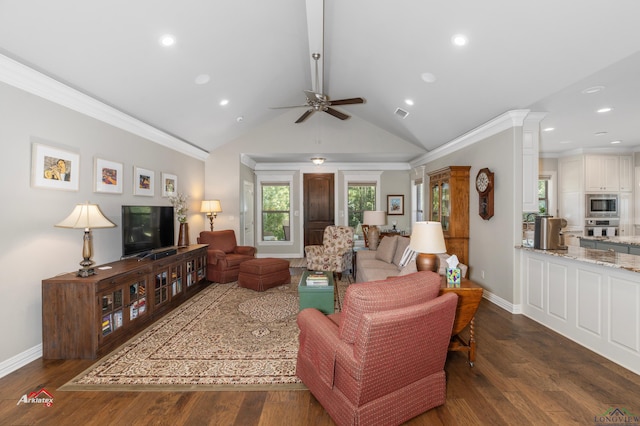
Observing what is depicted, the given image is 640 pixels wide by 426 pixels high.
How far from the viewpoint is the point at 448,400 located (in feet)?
7.02

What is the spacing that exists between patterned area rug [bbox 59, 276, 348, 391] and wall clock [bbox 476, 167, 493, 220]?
2.48 m

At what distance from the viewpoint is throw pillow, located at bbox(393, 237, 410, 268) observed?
4660 millimetres

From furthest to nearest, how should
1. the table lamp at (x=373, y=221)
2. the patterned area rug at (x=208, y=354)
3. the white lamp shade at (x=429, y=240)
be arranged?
1. the table lamp at (x=373, y=221)
2. the white lamp shade at (x=429, y=240)
3. the patterned area rug at (x=208, y=354)

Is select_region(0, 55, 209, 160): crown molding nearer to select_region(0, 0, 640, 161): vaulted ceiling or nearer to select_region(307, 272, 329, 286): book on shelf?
select_region(0, 0, 640, 161): vaulted ceiling

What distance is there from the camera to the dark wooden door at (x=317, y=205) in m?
8.29

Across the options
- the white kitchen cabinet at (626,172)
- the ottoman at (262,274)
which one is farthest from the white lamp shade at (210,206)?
the white kitchen cabinet at (626,172)

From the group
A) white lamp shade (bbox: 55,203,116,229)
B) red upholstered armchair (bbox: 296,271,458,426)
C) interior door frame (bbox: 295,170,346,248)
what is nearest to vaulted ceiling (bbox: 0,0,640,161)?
white lamp shade (bbox: 55,203,116,229)

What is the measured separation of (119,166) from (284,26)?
271 centimetres

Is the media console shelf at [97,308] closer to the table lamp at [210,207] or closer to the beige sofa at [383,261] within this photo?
the table lamp at [210,207]

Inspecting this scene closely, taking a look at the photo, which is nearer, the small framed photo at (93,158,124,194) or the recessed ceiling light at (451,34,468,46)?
the recessed ceiling light at (451,34,468,46)

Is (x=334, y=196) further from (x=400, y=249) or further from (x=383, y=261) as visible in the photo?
(x=400, y=249)

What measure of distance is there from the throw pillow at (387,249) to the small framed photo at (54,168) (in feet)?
13.7

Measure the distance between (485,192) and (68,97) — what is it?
5.11 m

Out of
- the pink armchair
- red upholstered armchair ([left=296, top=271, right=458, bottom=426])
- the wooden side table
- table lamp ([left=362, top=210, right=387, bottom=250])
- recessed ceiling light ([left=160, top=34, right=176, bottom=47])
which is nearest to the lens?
red upholstered armchair ([left=296, top=271, right=458, bottom=426])
